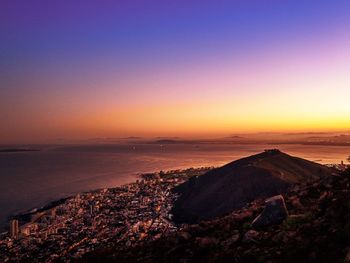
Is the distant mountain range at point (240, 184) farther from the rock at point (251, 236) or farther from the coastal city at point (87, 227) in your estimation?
the rock at point (251, 236)

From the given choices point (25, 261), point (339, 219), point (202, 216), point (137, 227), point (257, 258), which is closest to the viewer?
point (257, 258)

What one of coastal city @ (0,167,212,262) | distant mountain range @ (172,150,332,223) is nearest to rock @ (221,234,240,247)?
coastal city @ (0,167,212,262)

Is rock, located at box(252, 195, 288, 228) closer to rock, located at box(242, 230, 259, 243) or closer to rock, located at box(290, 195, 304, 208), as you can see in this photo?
rock, located at box(242, 230, 259, 243)

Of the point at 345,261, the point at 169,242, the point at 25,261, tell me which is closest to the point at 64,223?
the point at 25,261

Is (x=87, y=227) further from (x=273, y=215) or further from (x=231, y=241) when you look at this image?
(x=273, y=215)

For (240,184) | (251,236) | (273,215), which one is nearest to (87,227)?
(240,184)

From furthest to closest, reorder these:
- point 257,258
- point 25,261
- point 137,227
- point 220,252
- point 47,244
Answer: point 137,227, point 47,244, point 25,261, point 220,252, point 257,258

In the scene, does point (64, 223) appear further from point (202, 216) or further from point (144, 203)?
point (202, 216)
